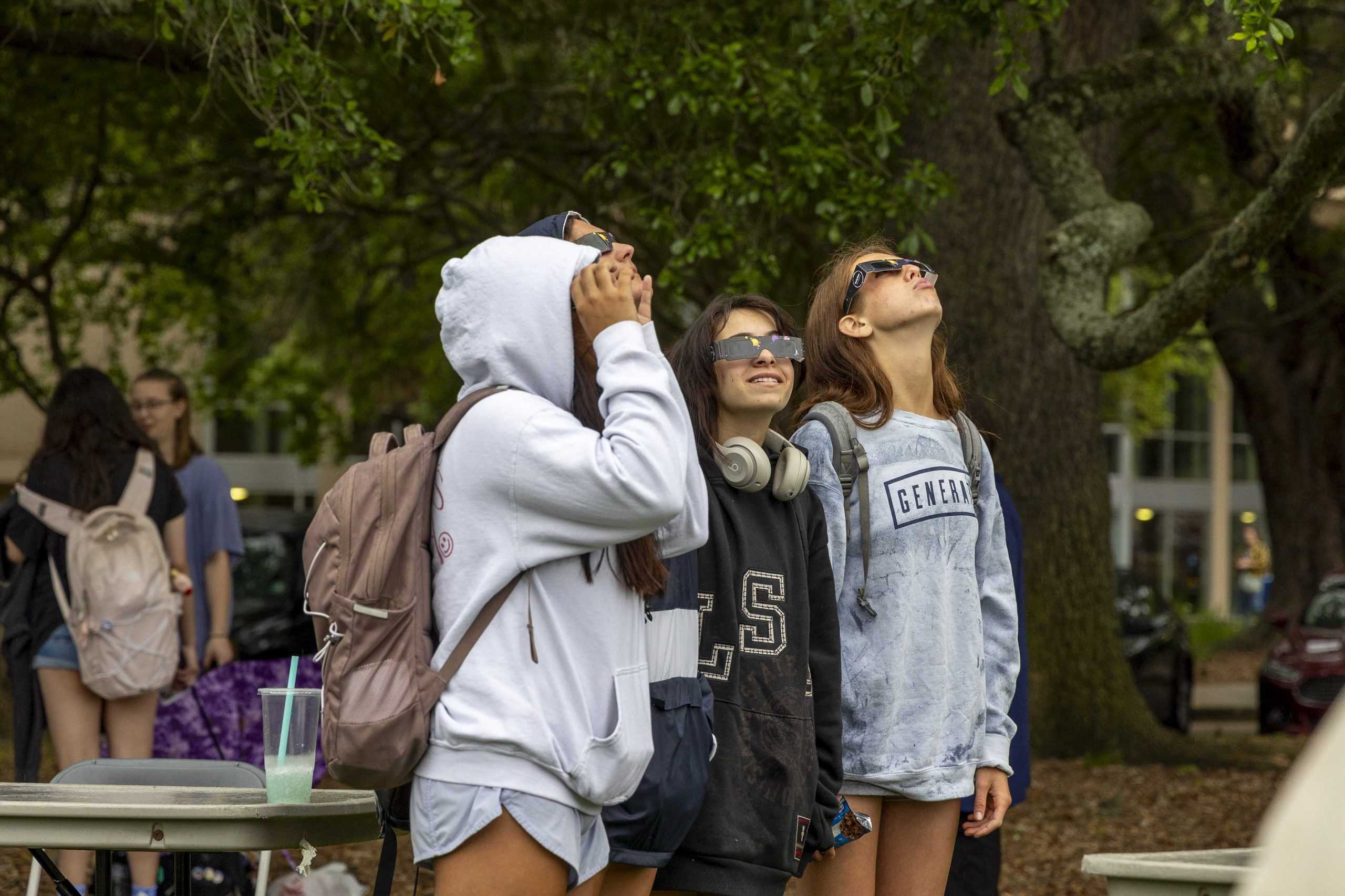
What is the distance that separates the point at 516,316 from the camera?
2.60 m

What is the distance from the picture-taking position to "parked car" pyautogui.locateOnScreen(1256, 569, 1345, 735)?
12789 mm

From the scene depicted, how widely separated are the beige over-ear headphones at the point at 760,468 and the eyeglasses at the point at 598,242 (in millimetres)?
572

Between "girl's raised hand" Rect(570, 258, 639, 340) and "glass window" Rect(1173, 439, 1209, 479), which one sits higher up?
"glass window" Rect(1173, 439, 1209, 479)

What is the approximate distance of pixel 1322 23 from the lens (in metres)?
14.3

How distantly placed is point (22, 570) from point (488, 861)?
363 cm

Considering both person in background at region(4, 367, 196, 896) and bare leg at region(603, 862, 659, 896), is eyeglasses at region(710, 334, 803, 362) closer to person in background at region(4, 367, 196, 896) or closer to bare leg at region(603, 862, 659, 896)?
bare leg at region(603, 862, 659, 896)

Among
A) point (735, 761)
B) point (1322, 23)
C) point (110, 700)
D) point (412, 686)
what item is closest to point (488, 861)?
point (412, 686)

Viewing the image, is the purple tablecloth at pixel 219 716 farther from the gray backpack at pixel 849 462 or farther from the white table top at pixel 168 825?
the gray backpack at pixel 849 462

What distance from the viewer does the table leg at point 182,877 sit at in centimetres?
354

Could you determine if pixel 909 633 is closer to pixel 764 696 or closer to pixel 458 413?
pixel 764 696

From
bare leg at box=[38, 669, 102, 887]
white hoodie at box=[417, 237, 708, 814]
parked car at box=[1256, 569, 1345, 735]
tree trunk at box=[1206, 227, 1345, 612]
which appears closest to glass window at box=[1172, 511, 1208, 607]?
tree trunk at box=[1206, 227, 1345, 612]

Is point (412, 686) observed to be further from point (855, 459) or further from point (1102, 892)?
point (1102, 892)

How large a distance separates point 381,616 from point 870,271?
1.60 m

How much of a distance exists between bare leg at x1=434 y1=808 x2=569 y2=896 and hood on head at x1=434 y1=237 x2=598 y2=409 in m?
0.68
